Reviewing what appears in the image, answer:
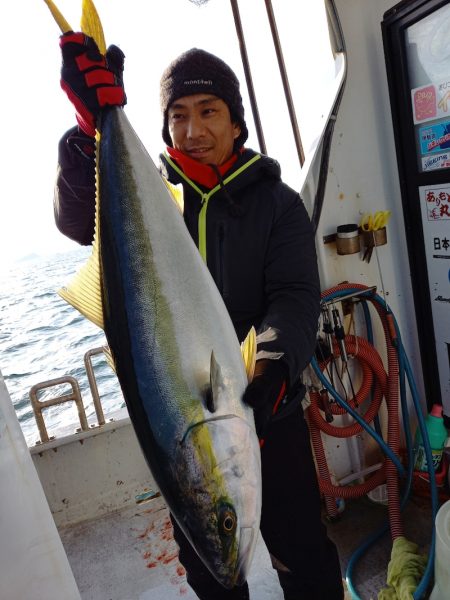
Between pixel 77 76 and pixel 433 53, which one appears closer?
pixel 77 76

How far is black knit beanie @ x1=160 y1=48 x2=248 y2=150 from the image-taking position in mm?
1613

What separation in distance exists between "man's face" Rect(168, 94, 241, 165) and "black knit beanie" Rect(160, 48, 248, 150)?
2 centimetres

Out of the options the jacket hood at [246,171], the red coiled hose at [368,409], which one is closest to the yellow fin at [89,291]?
the jacket hood at [246,171]

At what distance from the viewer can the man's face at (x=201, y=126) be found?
1.63 metres

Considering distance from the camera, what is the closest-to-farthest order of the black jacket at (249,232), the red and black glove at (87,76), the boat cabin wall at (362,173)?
the red and black glove at (87,76) < the black jacket at (249,232) < the boat cabin wall at (362,173)

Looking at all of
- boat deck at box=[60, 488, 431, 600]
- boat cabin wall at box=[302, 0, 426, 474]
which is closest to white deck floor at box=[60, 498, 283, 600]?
boat deck at box=[60, 488, 431, 600]

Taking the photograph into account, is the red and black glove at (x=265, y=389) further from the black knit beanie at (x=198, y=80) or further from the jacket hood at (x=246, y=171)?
the black knit beanie at (x=198, y=80)

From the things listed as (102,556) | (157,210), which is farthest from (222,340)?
(102,556)

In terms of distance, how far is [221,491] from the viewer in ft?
3.10

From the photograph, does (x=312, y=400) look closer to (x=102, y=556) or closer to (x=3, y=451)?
(x=102, y=556)

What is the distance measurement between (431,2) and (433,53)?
0.23 metres

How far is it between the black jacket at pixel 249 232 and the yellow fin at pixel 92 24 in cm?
38

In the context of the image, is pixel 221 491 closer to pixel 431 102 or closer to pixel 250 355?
pixel 250 355

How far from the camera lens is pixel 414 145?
2.54m
